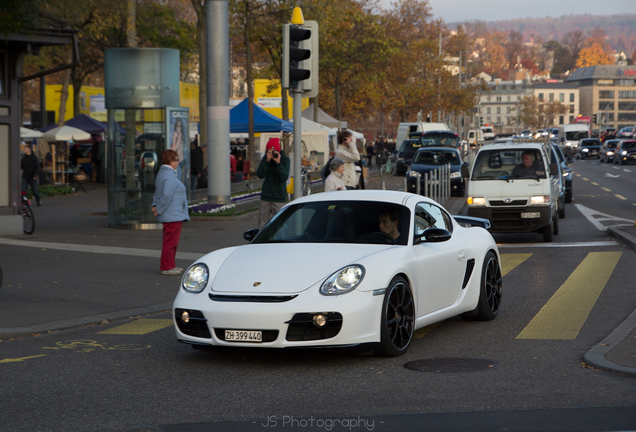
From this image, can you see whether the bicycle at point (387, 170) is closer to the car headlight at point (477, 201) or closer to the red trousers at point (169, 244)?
the car headlight at point (477, 201)

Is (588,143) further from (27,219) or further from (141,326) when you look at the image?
(141,326)

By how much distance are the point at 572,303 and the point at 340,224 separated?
337 centimetres

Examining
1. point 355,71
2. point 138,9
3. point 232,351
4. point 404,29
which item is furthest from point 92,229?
point 404,29

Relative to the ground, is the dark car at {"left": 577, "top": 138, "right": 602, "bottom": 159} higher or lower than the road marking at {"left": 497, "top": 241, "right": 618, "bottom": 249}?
higher

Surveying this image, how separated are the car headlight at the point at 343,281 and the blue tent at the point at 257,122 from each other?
88.8 ft

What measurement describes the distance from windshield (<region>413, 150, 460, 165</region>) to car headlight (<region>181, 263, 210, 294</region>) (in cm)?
2516

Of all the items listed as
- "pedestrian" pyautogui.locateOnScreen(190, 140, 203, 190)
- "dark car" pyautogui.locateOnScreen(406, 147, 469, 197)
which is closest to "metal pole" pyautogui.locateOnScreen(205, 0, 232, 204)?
"pedestrian" pyautogui.locateOnScreen(190, 140, 203, 190)

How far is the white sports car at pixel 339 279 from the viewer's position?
6.27 metres

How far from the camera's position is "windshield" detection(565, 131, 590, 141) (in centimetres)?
8588

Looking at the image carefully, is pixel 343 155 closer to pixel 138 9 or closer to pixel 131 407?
pixel 131 407

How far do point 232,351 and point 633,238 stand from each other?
33.8ft

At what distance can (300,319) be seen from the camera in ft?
20.4

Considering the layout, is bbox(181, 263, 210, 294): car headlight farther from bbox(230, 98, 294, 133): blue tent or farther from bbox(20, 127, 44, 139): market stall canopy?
bbox(20, 127, 44, 139): market stall canopy

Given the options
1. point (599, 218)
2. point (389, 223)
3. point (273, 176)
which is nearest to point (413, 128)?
point (599, 218)
